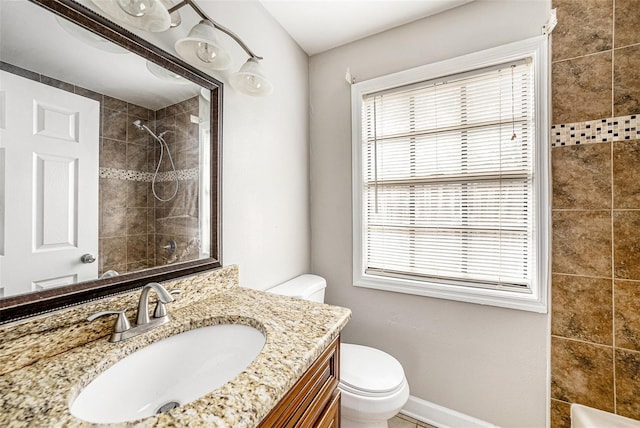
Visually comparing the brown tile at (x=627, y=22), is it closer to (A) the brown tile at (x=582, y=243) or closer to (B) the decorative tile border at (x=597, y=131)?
(B) the decorative tile border at (x=597, y=131)

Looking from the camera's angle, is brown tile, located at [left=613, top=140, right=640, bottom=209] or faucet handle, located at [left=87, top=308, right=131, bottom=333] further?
brown tile, located at [left=613, top=140, right=640, bottom=209]

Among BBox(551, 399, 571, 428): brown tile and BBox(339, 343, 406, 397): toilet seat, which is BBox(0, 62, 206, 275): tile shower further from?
BBox(551, 399, 571, 428): brown tile

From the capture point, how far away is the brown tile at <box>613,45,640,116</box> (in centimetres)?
112

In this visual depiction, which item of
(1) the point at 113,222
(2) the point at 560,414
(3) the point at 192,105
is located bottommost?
(2) the point at 560,414

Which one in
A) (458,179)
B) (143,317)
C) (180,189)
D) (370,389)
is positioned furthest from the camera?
(458,179)

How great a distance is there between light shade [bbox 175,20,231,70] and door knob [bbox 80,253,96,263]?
77cm

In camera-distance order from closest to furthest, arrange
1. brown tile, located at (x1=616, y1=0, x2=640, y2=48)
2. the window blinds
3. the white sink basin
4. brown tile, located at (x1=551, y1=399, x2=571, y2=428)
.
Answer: the white sink basin
brown tile, located at (x1=616, y1=0, x2=640, y2=48)
brown tile, located at (x1=551, y1=399, x2=571, y2=428)
the window blinds

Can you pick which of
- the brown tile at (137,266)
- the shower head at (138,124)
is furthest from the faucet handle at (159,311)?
the shower head at (138,124)

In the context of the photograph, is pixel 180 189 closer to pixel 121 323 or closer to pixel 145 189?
pixel 145 189

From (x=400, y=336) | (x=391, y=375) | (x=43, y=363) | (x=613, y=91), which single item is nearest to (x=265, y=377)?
(x=43, y=363)

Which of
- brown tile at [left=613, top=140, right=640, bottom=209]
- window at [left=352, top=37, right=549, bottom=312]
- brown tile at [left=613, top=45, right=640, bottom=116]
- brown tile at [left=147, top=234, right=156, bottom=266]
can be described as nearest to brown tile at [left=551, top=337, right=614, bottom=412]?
window at [left=352, top=37, right=549, bottom=312]

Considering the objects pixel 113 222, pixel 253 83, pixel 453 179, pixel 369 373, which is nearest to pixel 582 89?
pixel 453 179

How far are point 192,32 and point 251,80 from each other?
0.30 metres

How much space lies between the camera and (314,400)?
78 cm
